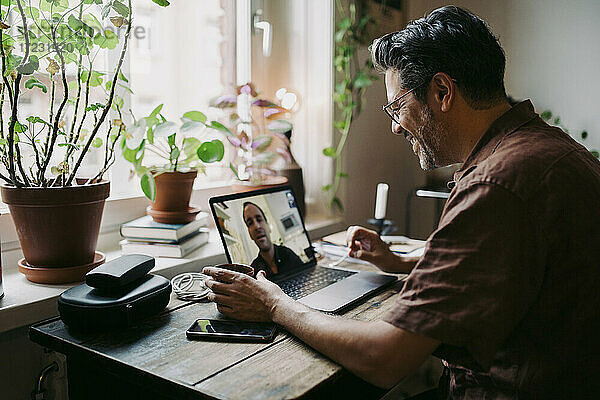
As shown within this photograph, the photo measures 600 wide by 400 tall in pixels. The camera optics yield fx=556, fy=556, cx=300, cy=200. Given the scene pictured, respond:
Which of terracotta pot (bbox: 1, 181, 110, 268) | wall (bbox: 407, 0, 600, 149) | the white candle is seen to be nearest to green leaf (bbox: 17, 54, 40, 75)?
terracotta pot (bbox: 1, 181, 110, 268)

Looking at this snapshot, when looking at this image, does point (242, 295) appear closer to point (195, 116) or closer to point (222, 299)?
point (222, 299)

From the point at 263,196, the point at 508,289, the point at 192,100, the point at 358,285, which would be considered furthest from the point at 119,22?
the point at 508,289

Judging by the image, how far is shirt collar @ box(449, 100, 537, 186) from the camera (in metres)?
1.04

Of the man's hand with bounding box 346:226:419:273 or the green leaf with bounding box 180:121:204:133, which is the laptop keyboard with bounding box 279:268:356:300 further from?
the green leaf with bounding box 180:121:204:133

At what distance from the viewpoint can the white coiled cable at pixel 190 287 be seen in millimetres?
1271

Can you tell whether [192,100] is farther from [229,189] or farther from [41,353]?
[41,353]

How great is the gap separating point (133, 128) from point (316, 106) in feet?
3.43

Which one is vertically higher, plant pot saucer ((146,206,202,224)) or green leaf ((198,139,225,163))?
green leaf ((198,139,225,163))

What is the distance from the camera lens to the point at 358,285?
138cm

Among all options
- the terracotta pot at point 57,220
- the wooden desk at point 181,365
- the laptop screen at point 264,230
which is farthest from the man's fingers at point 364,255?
the terracotta pot at point 57,220

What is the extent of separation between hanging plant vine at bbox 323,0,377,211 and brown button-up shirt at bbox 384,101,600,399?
129 cm

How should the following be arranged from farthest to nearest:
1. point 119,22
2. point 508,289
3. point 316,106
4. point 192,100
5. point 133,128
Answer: point 316,106 → point 192,100 → point 133,128 → point 119,22 → point 508,289

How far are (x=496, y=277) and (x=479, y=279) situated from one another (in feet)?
0.08

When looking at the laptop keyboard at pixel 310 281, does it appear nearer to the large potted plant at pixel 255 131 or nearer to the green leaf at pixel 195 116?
the large potted plant at pixel 255 131
